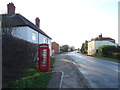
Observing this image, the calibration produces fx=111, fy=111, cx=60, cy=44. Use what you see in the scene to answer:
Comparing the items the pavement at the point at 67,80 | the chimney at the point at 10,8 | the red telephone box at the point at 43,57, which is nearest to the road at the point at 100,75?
the pavement at the point at 67,80

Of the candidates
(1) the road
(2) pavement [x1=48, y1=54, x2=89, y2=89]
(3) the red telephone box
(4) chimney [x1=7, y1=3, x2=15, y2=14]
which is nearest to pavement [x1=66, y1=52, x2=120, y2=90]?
(1) the road

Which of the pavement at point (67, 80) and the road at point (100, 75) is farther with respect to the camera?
the road at point (100, 75)

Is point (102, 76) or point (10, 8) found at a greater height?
point (10, 8)

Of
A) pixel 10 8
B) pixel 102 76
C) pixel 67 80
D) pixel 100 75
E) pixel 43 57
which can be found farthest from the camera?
pixel 10 8

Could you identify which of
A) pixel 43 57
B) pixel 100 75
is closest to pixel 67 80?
pixel 100 75

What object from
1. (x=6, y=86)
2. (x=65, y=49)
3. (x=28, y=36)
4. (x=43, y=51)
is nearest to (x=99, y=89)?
(x=6, y=86)

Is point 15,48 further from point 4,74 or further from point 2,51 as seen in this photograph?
point 4,74

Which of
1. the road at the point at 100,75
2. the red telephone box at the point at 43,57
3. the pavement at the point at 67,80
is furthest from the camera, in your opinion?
the red telephone box at the point at 43,57

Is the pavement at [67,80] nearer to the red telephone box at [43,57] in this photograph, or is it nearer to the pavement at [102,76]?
the pavement at [102,76]

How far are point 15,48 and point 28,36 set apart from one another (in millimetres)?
9053

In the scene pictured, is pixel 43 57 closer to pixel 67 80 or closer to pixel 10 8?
pixel 67 80

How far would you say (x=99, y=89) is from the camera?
5.97 m

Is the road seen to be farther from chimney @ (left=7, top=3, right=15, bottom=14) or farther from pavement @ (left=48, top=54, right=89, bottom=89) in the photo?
chimney @ (left=7, top=3, right=15, bottom=14)

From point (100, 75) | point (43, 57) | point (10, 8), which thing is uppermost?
point (10, 8)
